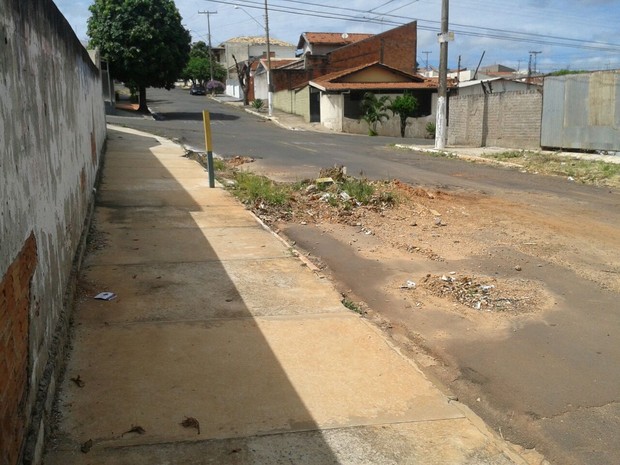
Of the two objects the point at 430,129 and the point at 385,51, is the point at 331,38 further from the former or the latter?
the point at 430,129

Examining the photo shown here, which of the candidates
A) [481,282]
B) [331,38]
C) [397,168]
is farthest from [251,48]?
[481,282]

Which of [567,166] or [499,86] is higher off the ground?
[499,86]

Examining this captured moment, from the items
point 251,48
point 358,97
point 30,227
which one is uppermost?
point 251,48

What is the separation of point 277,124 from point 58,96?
121 ft

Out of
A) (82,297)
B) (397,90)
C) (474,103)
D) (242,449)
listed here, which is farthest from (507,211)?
(397,90)

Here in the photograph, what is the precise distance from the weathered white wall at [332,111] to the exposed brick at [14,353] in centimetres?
3632

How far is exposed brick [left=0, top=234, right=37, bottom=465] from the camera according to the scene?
245 cm

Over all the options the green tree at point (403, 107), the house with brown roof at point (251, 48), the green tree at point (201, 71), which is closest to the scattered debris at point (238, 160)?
the green tree at point (403, 107)

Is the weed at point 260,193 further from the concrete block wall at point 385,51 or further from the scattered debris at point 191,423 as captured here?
the concrete block wall at point 385,51

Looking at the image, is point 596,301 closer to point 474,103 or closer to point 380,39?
point 474,103

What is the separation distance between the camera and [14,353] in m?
2.69

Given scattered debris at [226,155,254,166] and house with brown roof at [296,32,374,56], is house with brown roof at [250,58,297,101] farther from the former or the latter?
scattered debris at [226,155,254,166]

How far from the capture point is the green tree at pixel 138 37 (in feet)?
116

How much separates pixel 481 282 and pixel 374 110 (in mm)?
31057
